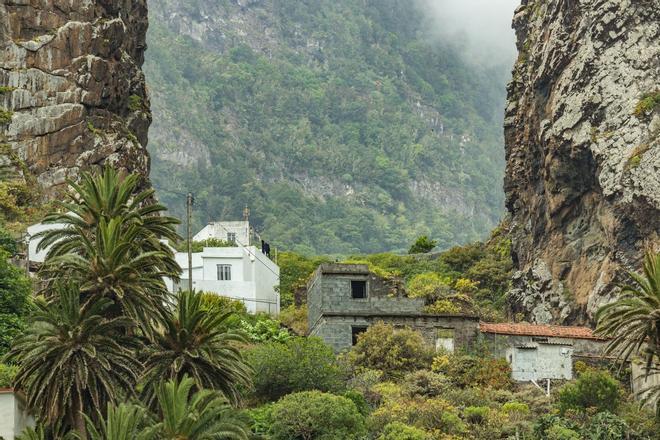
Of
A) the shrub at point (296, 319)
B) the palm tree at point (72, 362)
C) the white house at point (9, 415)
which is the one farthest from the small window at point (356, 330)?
the white house at point (9, 415)

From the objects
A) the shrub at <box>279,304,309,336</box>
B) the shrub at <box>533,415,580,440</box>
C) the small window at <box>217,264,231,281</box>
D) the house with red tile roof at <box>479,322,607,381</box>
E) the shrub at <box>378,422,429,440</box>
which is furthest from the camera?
the small window at <box>217,264,231,281</box>

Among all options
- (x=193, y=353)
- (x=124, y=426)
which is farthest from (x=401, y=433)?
(x=124, y=426)

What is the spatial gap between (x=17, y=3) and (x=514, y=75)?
151ft

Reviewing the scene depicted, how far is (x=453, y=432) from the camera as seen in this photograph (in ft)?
233

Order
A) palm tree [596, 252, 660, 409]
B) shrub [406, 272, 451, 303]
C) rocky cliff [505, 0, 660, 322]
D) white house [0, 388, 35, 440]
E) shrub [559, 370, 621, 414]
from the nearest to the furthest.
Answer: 1. white house [0, 388, 35, 440]
2. palm tree [596, 252, 660, 409]
3. shrub [559, 370, 621, 414]
4. shrub [406, 272, 451, 303]
5. rocky cliff [505, 0, 660, 322]

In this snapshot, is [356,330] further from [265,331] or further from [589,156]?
[589,156]

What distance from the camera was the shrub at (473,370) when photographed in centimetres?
8181

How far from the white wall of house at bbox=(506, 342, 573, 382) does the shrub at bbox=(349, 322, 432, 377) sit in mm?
5372

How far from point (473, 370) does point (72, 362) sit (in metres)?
33.1

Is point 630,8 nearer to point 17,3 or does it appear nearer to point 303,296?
point 303,296

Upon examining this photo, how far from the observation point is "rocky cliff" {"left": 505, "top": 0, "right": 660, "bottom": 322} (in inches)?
3984

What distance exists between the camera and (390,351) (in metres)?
83.1

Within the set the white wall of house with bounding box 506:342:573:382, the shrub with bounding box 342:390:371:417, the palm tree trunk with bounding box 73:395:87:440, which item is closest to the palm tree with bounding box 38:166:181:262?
the palm tree trunk with bounding box 73:395:87:440

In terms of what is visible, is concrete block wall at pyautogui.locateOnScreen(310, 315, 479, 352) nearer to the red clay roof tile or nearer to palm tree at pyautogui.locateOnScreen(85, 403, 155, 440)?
the red clay roof tile
